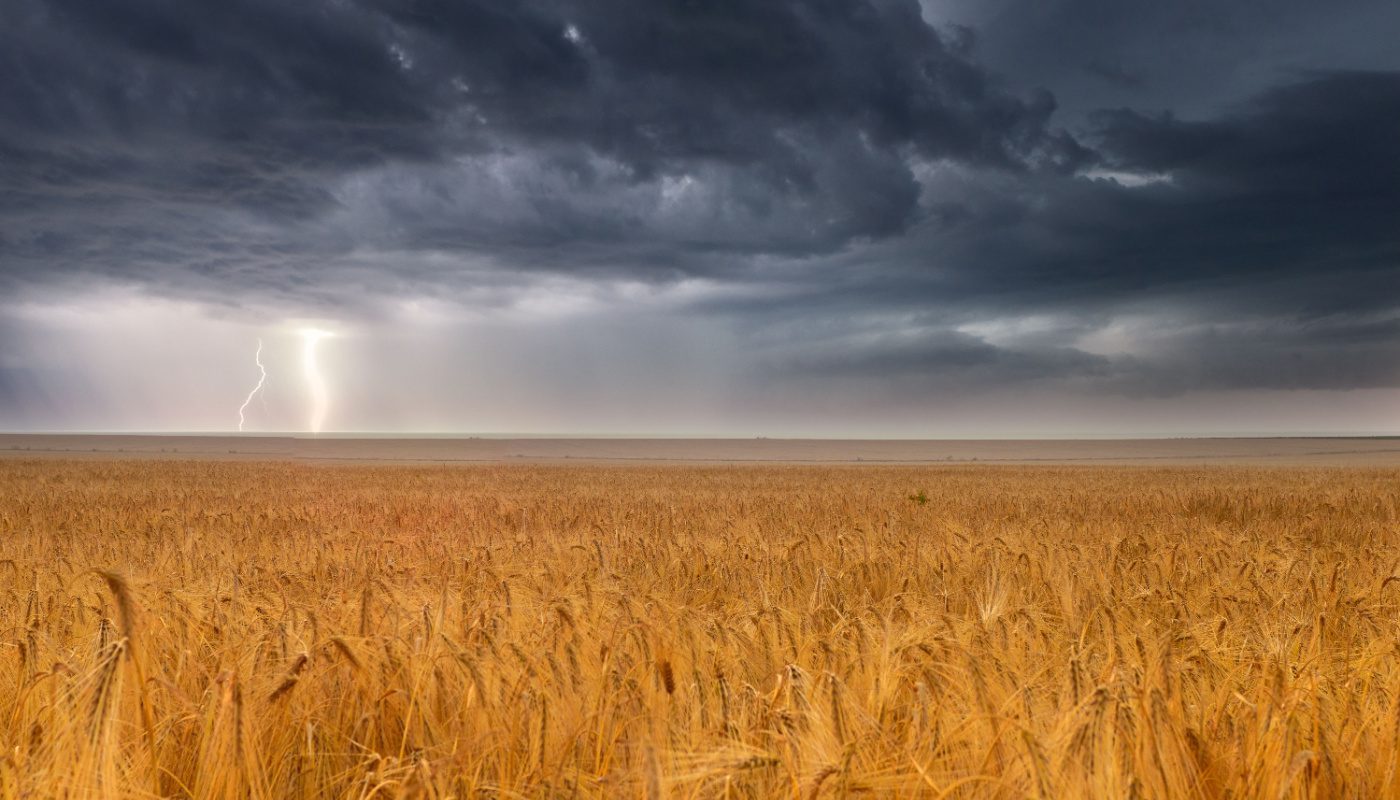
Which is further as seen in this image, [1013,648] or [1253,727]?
[1013,648]

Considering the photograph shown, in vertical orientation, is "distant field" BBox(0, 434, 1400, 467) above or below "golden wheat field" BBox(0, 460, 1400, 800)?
below

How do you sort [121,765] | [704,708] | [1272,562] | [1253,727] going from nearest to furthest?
[121,765] < [1253,727] < [704,708] < [1272,562]

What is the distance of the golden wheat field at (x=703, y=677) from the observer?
199cm

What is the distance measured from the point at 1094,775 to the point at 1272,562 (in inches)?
260

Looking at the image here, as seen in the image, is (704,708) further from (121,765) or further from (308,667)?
(121,765)

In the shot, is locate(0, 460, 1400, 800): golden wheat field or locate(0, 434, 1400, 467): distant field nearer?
locate(0, 460, 1400, 800): golden wheat field

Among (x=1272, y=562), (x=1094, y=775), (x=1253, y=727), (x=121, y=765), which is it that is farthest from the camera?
(x=1272, y=562)

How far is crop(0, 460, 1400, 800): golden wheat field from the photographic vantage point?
199 cm

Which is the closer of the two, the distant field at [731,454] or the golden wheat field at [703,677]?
the golden wheat field at [703,677]

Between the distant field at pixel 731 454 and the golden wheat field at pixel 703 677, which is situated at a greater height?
the golden wheat field at pixel 703 677

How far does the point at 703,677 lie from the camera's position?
276 centimetres

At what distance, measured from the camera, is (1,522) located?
11344mm

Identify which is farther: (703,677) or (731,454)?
(731,454)

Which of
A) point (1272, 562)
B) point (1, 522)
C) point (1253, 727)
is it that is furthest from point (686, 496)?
point (1253, 727)
